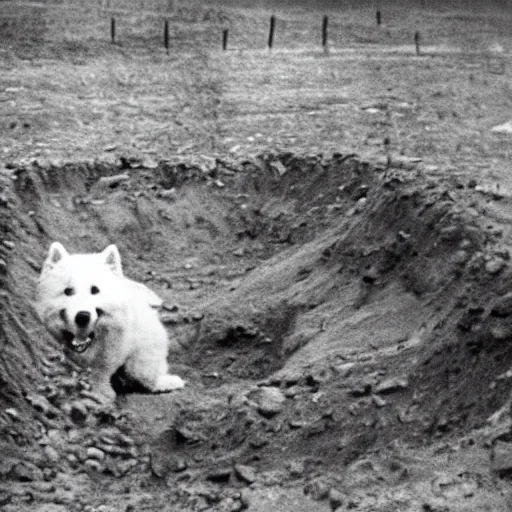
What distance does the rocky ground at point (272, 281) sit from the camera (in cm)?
899

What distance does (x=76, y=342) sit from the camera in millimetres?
10500

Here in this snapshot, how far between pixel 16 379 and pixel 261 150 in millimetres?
5665

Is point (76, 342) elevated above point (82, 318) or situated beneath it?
situated beneath

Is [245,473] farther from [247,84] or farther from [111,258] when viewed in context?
[247,84]

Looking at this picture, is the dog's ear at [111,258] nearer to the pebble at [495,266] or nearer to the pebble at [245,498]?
the pebble at [245,498]

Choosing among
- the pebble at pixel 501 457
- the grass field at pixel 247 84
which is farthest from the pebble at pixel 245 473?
the grass field at pixel 247 84

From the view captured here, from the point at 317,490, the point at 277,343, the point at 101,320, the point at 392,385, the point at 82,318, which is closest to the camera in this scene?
the point at 317,490

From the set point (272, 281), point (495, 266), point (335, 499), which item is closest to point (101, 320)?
point (272, 281)

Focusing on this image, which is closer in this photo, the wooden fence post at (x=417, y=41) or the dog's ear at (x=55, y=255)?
the dog's ear at (x=55, y=255)

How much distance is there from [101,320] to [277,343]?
6.67 feet

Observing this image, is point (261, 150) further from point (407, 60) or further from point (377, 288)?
point (407, 60)

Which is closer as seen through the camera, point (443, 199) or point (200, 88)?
point (443, 199)

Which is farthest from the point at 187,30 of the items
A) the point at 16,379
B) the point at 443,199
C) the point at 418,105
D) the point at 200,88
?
the point at 16,379

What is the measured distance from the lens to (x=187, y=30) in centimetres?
2131
